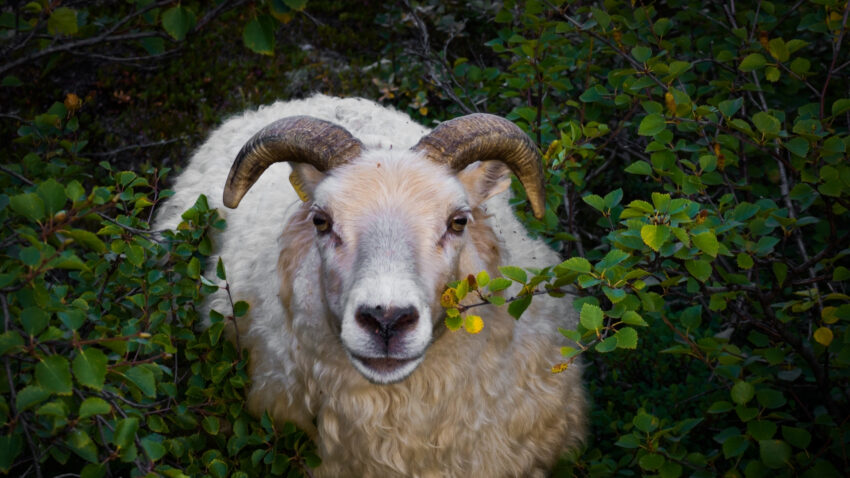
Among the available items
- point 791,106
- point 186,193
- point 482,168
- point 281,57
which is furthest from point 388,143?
point 281,57

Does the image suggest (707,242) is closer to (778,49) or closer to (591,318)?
(591,318)

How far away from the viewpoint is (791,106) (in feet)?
14.9

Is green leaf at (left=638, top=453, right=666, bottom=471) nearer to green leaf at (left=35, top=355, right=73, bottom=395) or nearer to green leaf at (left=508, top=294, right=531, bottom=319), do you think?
green leaf at (left=508, top=294, right=531, bottom=319)

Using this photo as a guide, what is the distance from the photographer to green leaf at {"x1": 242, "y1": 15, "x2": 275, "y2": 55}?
193 cm

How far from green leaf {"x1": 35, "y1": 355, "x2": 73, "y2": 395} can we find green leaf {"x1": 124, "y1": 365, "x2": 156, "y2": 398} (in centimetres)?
26

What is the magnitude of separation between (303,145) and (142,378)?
137cm

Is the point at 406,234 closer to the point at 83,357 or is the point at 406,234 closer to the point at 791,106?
the point at 83,357

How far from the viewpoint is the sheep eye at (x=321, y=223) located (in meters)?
2.96

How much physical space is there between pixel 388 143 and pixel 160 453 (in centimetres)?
191

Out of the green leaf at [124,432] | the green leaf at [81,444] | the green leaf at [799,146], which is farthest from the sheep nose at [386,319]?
the green leaf at [799,146]

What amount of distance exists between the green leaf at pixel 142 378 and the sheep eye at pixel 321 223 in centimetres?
109

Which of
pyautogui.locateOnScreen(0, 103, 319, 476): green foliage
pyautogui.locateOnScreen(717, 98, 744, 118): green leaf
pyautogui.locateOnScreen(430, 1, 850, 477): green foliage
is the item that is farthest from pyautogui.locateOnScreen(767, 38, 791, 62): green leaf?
pyautogui.locateOnScreen(0, 103, 319, 476): green foliage

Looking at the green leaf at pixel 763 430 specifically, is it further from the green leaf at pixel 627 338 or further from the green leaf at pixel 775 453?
the green leaf at pixel 627 338

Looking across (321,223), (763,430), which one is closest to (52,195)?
(321,223)
